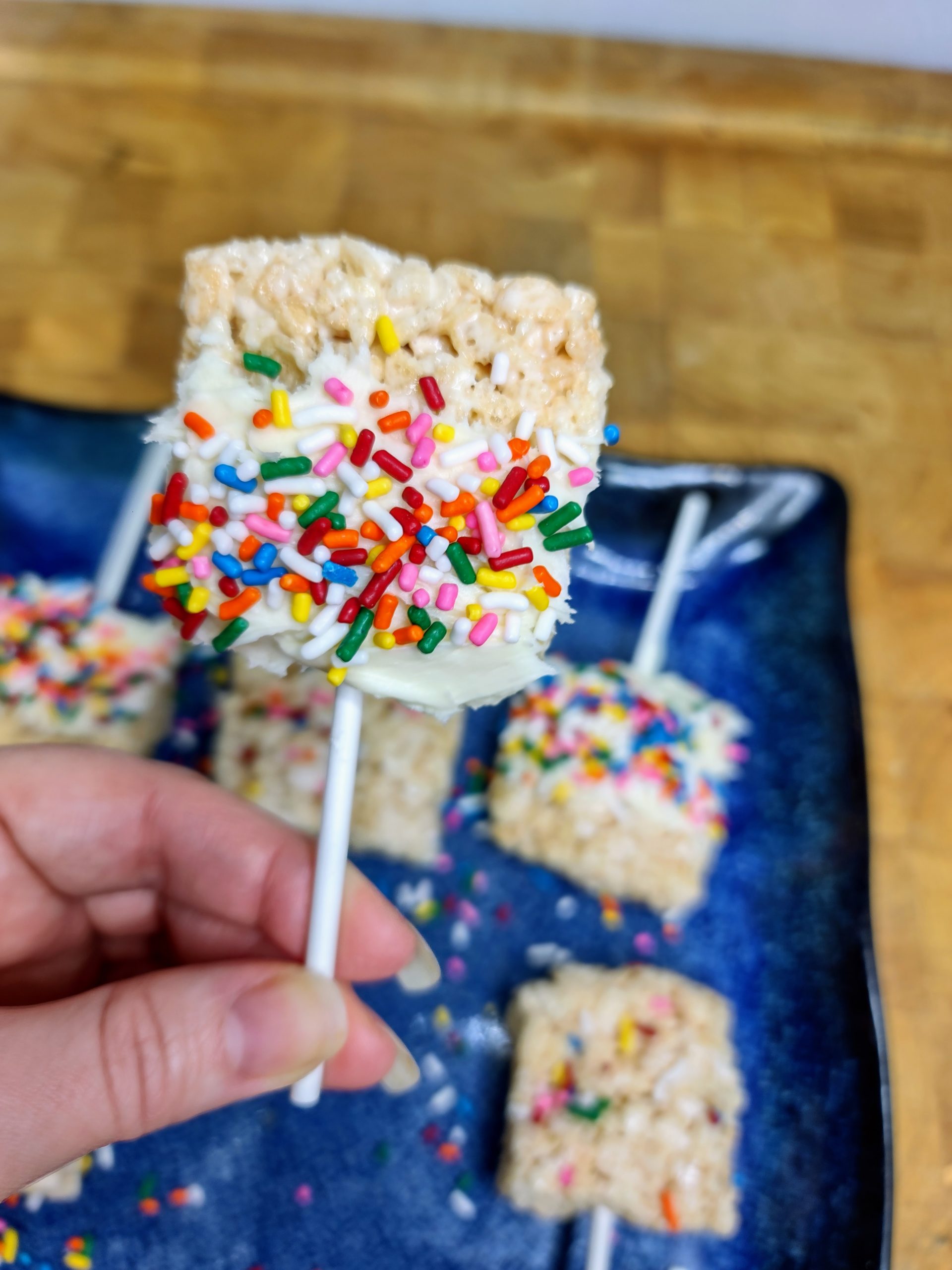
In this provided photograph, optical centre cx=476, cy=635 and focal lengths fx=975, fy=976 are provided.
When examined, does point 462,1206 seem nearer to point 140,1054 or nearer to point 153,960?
point 153,960

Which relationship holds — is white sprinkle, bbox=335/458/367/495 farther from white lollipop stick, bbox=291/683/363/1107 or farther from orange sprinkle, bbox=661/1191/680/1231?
orange sprinkle, bbox=661/1191/680/1231

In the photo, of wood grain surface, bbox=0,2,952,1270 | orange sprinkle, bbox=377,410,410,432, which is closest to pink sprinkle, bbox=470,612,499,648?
orange sprinkle, bbox=377,410,410,432

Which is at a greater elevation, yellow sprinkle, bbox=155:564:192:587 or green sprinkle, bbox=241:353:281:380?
green sprinkle, bbox=241:353:281:380

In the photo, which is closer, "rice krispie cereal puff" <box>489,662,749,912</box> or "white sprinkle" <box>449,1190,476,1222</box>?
"white sprinkle" <box>449,1190,476,1222</box>

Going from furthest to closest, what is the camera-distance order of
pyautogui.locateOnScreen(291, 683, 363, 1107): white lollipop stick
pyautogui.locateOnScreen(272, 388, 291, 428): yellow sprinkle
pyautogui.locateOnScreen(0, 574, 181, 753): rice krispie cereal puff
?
1. pyautogui.locateOnScreen(0, 574, 181, 753): rice krispie cereal puff
2. pyautogui.locateOnScreen(291, 683, 363, 1107): white lollipop stick
3. pyautogui.locateOnScreen(272, 388, 291, 428): yellow sprinkle

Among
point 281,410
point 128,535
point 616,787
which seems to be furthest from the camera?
point 128,535

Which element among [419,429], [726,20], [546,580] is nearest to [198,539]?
[419,429]
